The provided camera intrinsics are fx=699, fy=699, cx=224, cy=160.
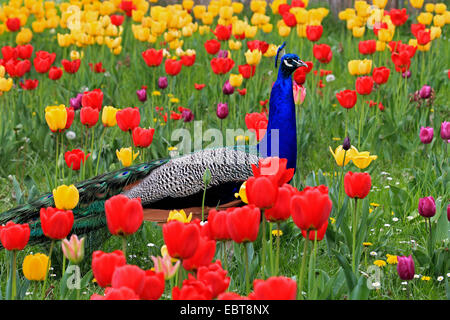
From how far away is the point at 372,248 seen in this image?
3.71m

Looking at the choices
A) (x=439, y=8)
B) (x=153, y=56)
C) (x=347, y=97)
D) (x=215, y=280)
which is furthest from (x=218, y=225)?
(x=439, y=8)

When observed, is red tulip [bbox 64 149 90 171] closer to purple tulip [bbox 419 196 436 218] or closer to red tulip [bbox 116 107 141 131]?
red tulip [bbox 116 107 141 131]

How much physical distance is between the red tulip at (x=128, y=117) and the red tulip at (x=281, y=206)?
1.65m

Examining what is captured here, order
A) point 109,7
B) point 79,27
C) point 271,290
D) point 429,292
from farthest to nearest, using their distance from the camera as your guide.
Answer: point 109,7, point 79,27, point 429,292, point 271,290

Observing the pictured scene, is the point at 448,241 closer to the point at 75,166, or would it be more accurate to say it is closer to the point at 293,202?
the point at 293,202

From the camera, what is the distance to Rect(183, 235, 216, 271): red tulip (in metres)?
2.13

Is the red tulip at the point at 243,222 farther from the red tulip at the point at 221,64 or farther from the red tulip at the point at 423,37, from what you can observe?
the red tulip at the point at 423,37

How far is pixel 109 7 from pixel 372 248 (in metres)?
5.10

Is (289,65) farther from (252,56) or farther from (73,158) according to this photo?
(73,158)

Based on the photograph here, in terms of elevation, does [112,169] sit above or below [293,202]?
below

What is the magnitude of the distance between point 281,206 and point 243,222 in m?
0.21

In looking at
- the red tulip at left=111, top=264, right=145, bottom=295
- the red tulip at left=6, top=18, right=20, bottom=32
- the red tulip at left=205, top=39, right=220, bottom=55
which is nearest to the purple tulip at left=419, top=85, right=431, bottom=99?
the red tulip at left=205, top=39, right=220, bottom=55

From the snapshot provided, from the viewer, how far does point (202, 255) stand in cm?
214
